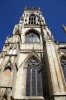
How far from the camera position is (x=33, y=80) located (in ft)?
30.6

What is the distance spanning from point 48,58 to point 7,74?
12.9 ft

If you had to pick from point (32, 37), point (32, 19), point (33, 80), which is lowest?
point (33, 80)

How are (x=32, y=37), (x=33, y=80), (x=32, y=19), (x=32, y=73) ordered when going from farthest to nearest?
1. (x=32, y=19)
2. (x=32, y=37)
3. (x=32, y=73)
4. (x=33, y=80)

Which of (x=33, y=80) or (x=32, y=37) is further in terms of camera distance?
(x=32, y=37)

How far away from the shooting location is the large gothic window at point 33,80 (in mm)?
8469

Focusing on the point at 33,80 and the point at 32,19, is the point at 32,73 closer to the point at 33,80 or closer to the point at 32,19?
the point at 33,80

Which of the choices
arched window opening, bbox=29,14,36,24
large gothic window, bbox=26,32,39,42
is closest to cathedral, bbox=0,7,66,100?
large gothic window, bbox=26,32,39,42

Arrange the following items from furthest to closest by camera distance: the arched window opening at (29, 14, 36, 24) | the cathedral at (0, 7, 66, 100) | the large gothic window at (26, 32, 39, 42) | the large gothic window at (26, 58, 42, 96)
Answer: the arched window opening at (29, 14, 36, 24) < the large gothic window at (26, 32, 39, 42) < the large gothic window at (26, 58, 42, 96) < the cathedral at (0, 7, 66, 100)

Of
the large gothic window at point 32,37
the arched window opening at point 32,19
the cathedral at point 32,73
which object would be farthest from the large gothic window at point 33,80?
the arched window opening at point 32,19

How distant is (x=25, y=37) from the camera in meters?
15.4

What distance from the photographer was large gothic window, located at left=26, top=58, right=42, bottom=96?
27.8 ft

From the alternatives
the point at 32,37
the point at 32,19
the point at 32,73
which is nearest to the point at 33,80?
the point at 32,73

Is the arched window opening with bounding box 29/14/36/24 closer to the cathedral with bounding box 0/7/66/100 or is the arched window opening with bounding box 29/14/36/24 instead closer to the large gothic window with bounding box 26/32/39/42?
the large gothic window with bounding box 26/32/39/42

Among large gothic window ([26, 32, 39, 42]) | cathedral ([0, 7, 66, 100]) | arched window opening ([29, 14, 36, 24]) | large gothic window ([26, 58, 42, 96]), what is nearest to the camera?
cathedral ([0, 7, 66, 100])
